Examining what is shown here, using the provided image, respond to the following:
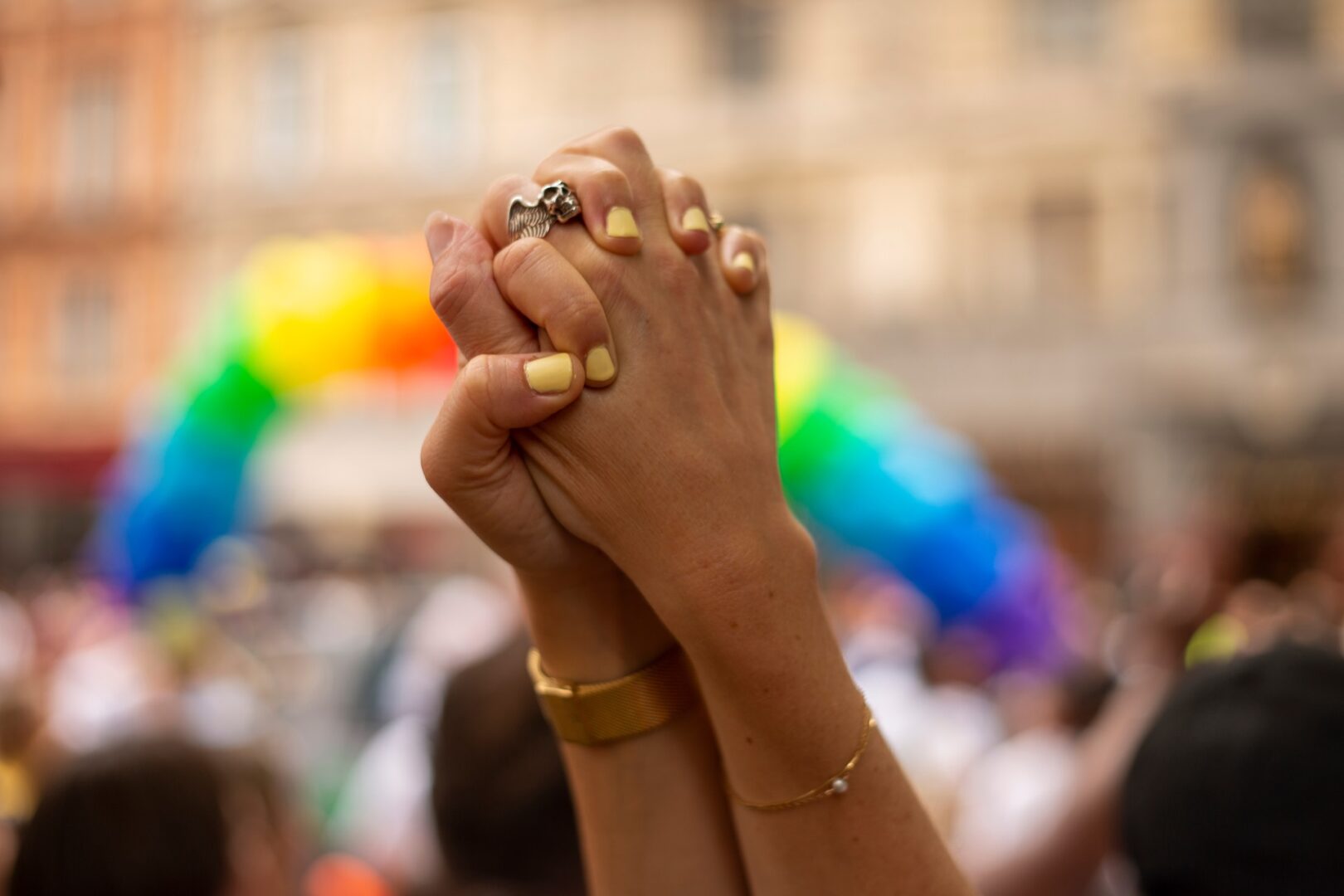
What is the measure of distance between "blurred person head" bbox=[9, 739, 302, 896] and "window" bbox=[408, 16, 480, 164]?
14703 millimetres

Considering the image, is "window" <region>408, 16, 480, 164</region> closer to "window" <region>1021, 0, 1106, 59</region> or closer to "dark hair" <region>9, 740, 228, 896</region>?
"window" <region>1021, 0, 1106, 59</region>

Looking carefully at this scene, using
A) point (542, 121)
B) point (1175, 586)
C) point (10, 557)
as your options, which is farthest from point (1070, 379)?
point (10, 557)

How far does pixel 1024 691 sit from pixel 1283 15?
38.7 ft

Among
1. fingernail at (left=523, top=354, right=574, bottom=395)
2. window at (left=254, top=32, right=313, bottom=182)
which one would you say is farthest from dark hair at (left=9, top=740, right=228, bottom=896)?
window at (left=254, top=32, right=313, bottom=182)

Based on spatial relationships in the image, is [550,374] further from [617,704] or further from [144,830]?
[144,830]

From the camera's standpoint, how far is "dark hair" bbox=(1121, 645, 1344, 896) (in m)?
1.08

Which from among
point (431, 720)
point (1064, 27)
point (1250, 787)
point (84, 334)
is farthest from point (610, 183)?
point (84, 334)

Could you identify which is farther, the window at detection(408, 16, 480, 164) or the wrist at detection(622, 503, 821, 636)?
the window at detection(408, 16, 480, 164)

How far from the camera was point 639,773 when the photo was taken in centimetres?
92

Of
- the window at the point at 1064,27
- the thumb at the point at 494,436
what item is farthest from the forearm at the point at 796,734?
the window at the point at 1064,27

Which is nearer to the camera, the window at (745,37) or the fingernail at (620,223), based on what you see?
the fingernail at (620,223)

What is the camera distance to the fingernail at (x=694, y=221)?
33.2 inches

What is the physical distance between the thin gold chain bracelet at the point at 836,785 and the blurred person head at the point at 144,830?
3.24 ft

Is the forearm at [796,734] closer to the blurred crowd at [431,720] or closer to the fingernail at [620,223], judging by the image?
the fingernail at [620,223]
